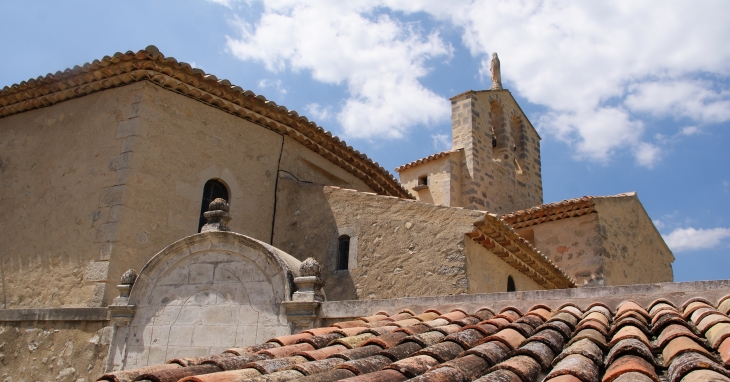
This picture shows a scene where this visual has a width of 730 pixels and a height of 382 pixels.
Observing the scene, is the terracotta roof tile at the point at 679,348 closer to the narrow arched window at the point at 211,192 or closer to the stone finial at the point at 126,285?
the stone finial at the point at 126,285

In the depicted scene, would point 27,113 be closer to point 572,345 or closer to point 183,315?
point 183,315

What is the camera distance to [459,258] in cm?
843

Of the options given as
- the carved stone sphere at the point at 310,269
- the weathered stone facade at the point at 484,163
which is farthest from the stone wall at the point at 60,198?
the weathered stone facade at the point at 484,163

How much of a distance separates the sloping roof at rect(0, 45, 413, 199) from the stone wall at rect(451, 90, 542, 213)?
24.0 feet

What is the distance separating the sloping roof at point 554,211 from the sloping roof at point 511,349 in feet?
31.5

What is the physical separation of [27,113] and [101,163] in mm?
2584

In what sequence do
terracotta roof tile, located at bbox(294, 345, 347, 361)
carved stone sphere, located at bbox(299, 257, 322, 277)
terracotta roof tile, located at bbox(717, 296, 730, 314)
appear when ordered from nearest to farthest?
1. terracotta roof tile, located at bbox(294, 345, 347, 361)
2. terracotta roof tile, located at bbox(717, 296, 730, 314)
3. carved stone sphere, located at bbox(299, 257, 322, 277)

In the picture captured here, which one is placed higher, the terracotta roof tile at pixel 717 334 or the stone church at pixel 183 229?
the stone church at pixel 183 229

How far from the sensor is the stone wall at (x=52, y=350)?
7.27m

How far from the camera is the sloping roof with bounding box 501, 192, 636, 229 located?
14227 mm

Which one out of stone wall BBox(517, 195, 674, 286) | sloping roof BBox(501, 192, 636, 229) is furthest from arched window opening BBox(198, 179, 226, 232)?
stone wall BBox(517, 195, 674, 286)

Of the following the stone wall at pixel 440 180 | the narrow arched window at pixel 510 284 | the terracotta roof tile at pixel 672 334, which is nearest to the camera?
the terracotta roof tile at pixel 672 334

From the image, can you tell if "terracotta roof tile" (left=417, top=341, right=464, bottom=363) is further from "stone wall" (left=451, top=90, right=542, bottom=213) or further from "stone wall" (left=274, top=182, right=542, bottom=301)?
"stone wall" (left=451, top=90, right=542, bottom=213)

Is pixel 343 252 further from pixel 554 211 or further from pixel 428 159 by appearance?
pixel 428 159
